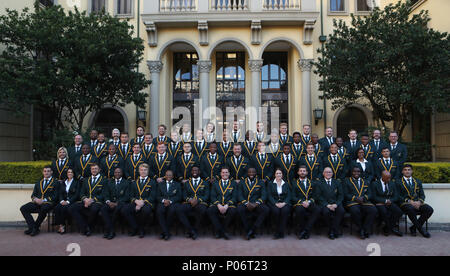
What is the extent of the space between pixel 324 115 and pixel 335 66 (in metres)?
3.94

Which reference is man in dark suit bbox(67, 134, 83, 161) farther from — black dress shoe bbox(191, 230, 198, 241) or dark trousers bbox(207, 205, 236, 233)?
dark trousers bbox(207, 205, 236, 233)

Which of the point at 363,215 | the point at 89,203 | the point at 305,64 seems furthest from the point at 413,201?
the point at 305,64

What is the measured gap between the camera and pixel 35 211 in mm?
6902

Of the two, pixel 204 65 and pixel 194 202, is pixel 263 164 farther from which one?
pixel 204 65

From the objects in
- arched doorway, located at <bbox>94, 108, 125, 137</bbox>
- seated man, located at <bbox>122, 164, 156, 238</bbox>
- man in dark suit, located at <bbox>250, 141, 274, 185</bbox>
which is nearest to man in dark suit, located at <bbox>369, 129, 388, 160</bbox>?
man in dark suit, located at <bbox>250, 141, 274, 185</bbox>

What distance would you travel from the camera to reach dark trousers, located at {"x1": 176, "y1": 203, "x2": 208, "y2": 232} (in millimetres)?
6379

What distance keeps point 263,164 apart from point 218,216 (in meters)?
1.91

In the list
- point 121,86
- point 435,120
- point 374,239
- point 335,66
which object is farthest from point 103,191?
point 435,120

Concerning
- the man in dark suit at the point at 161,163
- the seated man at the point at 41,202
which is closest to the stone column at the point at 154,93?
the man in dark suit at the point at 161,163

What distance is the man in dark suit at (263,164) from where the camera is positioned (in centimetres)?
755

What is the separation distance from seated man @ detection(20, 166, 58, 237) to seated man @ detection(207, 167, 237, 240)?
12.7 ft

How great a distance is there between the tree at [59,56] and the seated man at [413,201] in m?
10.5

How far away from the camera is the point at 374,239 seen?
6.16 meters

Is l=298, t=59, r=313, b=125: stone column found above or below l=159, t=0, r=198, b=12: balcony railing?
below
